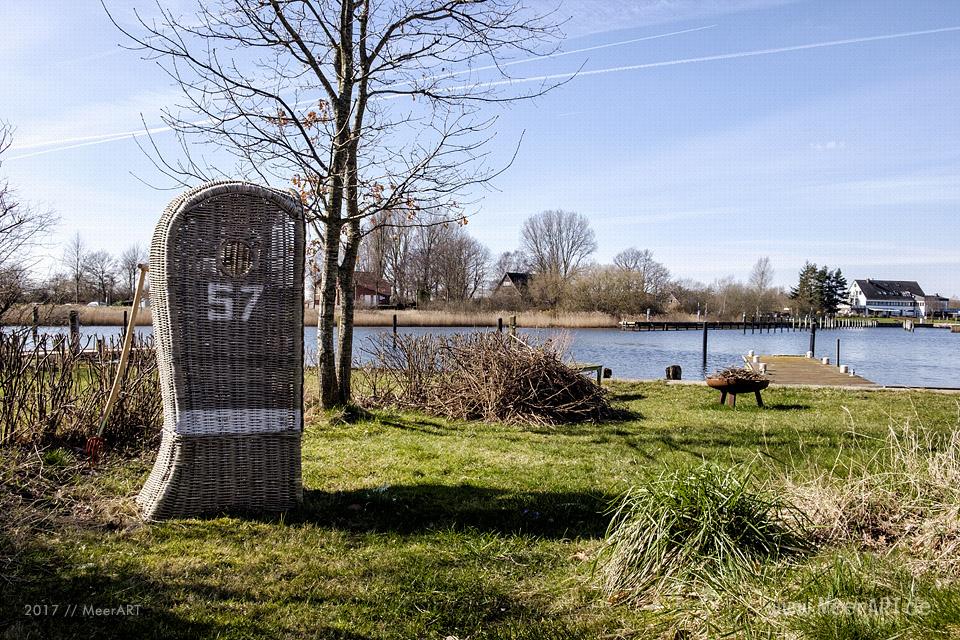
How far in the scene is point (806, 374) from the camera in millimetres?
20078

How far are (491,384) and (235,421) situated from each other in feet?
18.6

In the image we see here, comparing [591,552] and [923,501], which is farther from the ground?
[923,501]

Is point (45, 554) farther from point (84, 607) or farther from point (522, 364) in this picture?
point (522, 364)

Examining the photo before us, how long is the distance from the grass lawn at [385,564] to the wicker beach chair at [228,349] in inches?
10.6

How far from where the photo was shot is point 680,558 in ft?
11.6

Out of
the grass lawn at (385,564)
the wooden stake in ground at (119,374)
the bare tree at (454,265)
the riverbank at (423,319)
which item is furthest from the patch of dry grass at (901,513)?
the bare tree at (454,265)

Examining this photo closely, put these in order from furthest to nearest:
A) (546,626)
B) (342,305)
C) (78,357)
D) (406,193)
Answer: (342,305) < (406,193) < (78,357) < (546,626)

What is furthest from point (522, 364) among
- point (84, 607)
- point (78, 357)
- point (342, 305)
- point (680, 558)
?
point (84, 607)

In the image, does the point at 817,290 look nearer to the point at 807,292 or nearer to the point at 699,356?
the point at 807,292

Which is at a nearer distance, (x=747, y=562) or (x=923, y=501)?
(x=747, y=562)

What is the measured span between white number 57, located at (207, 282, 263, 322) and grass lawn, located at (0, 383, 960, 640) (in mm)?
1508

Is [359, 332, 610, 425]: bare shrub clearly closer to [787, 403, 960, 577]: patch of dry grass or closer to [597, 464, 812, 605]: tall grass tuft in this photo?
[787, 403, 960, 577]: patch of dry grass

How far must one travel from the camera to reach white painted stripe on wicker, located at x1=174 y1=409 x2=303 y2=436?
480 centimetres

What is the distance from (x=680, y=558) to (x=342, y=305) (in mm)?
7044
